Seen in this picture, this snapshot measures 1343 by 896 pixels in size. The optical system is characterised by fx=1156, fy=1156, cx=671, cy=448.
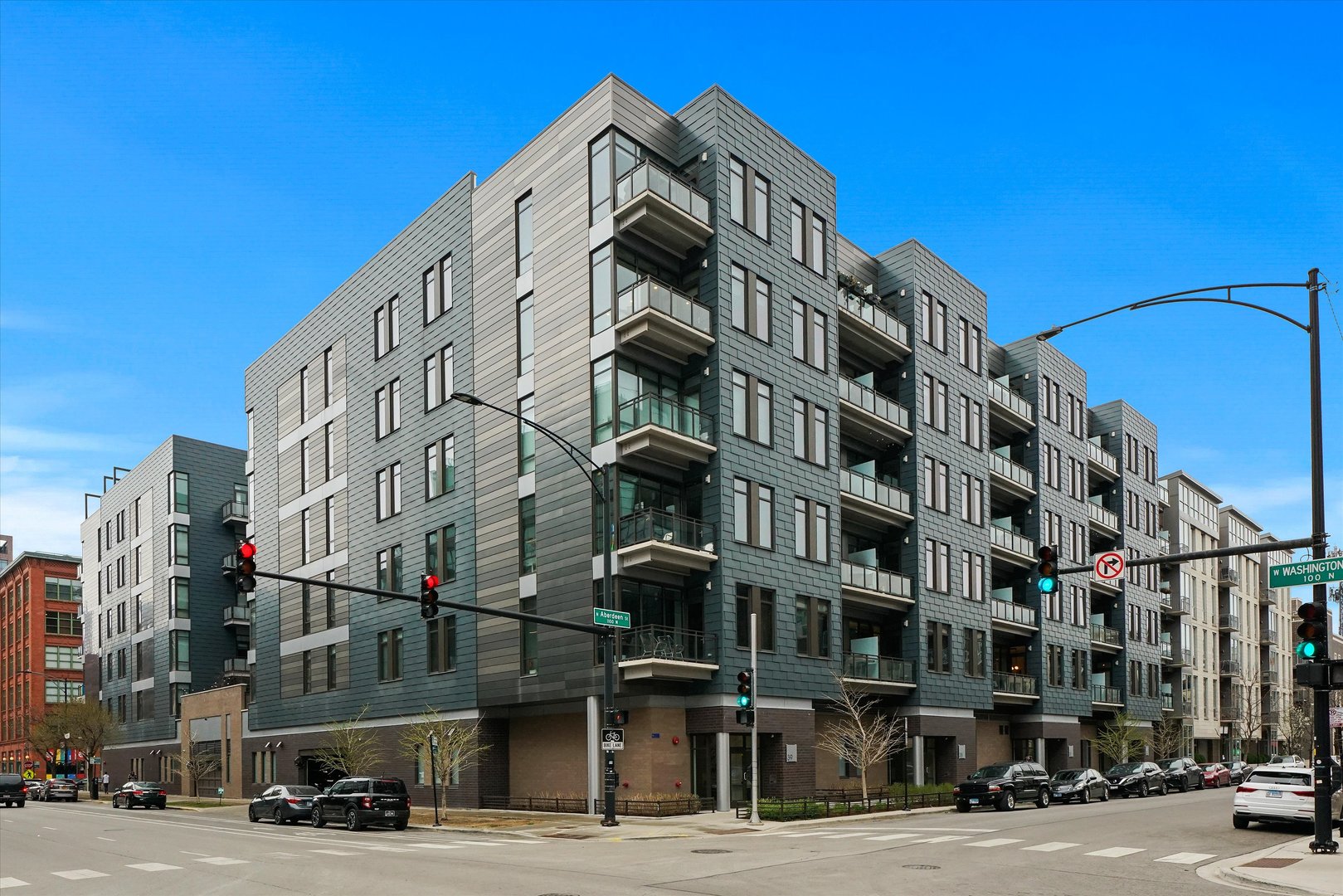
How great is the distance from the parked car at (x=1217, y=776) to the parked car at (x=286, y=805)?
4522 cm

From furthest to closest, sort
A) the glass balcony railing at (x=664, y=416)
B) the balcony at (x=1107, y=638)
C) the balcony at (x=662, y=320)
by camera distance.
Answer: the balcony at (x=1107, y=638) → the balcony at (x=662, y=320) → the glass balcony railing at (x=664, y=416)

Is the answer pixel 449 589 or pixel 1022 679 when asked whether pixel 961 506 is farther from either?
pixel 449 589

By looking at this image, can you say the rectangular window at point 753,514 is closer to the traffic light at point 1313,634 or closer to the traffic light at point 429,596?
the traffic light at point 429,596

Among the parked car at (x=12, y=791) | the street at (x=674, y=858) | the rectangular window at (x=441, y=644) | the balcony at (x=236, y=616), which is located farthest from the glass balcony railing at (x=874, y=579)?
the balcony at (x=236, y=616)

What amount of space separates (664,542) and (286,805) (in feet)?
54.9

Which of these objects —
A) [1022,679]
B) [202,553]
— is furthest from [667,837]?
[202,553]

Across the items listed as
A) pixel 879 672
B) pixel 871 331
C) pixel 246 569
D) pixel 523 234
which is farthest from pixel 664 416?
pixel 246 569

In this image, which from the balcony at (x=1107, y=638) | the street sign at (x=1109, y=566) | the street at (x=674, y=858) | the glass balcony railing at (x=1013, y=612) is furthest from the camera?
the balcony at (x=1107, y=638)

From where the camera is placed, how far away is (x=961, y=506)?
54.1 metres

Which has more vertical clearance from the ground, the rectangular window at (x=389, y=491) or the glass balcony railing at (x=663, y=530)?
the rectangular window at (x=389, y=491)

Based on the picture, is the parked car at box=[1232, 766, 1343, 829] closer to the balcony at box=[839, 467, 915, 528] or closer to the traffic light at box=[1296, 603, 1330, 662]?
the traffic light at box=[1296, 603, 1330, 662]

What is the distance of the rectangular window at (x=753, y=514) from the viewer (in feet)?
128

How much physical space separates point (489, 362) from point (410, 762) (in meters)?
16.8

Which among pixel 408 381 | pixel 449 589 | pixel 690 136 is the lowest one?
pixel 449 589
